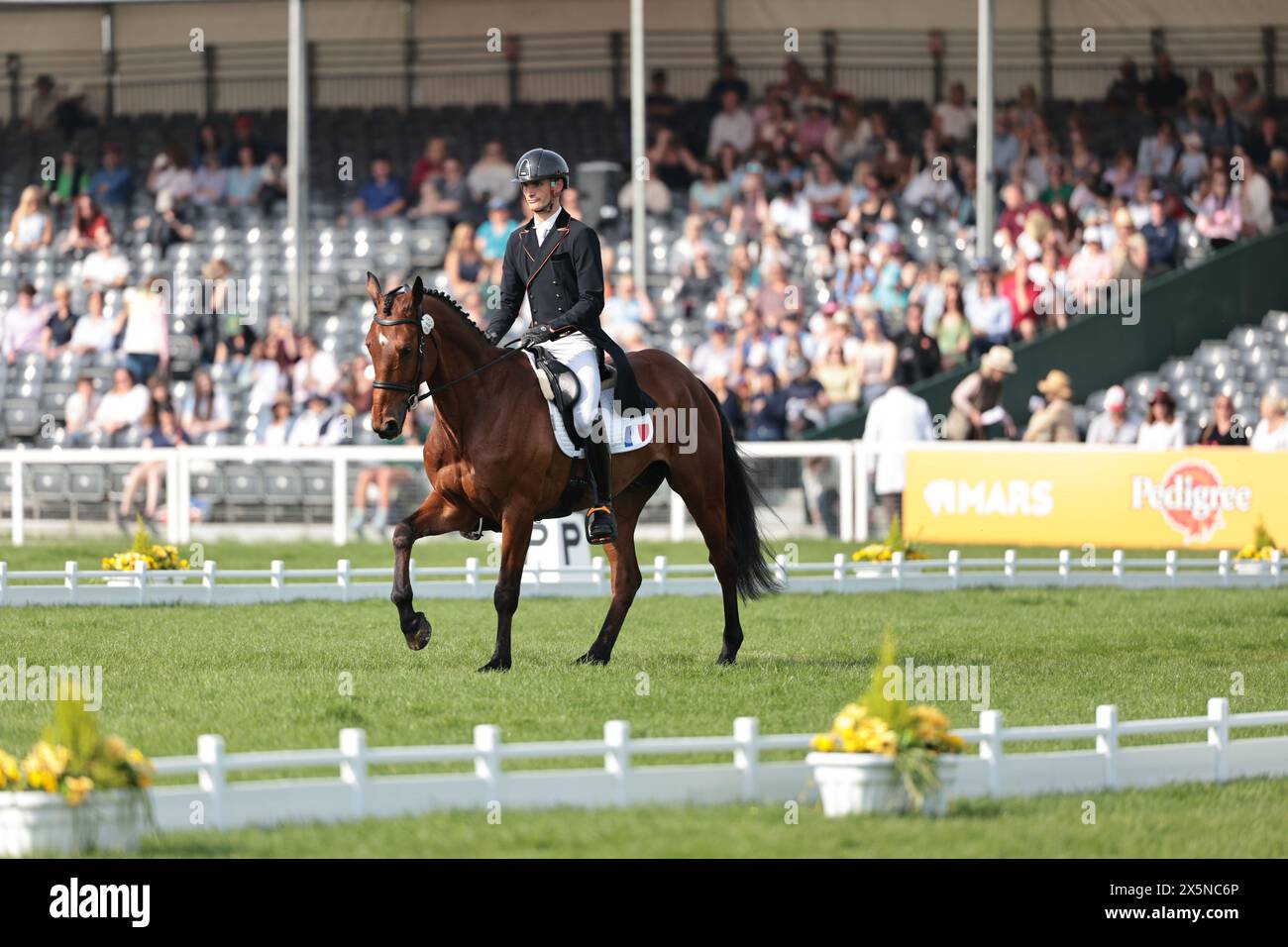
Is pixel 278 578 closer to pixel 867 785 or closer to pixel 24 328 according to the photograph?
pixel 867 785

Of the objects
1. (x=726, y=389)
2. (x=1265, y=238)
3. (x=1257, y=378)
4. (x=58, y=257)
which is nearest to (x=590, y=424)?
(x=726, y=389)

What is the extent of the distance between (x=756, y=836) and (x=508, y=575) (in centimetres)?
513

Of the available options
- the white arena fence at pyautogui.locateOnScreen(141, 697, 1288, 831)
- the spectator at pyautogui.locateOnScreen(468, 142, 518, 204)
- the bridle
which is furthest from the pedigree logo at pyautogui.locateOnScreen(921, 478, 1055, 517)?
the white arena fence at pyautogui.locateOnScreen(141, 697, 1288, 831)

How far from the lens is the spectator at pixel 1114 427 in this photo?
23547 mm

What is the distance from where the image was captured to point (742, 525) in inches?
571

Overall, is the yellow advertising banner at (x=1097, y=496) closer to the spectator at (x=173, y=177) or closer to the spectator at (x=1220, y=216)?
the spectator at (x=1220, y=216)

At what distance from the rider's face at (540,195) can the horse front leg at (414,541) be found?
195 centimetres

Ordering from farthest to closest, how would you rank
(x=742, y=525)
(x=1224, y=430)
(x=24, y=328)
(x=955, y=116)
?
(x=955, y=116) → (x=24, y=328) → (x=1224, y=430) → (x=742, y=525)

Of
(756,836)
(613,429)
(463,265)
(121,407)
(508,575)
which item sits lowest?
(756,836)

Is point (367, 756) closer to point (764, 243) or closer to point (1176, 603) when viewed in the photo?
point (1176, 603)

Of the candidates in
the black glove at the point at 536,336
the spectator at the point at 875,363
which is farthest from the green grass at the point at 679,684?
the spectator at the point at 875,363

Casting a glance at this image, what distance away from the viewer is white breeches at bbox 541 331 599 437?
13.2 meters

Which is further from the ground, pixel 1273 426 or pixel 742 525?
pixel 1273 426

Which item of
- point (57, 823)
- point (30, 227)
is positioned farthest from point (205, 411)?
point (57, 823)
